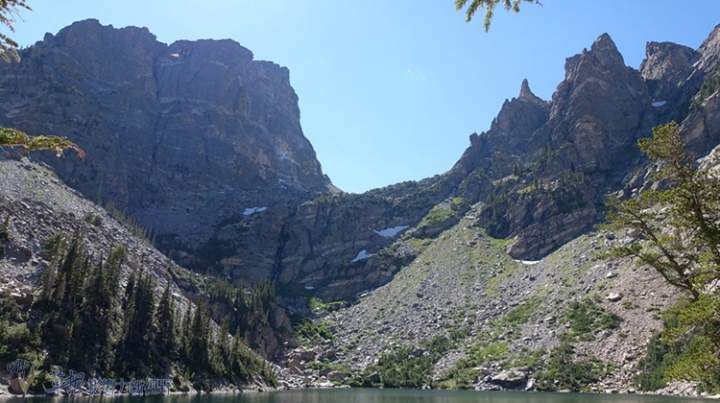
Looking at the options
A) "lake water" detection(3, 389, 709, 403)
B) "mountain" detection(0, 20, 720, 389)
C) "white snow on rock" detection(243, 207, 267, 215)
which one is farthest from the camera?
"white snow on rock" detection(243, 207, 267, 215)

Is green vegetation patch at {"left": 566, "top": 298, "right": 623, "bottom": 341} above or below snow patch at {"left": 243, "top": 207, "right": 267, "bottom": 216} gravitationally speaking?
below

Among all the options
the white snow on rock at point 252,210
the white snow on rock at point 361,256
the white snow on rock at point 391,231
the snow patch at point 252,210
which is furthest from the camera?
→ the white snow on rock at point 252,210

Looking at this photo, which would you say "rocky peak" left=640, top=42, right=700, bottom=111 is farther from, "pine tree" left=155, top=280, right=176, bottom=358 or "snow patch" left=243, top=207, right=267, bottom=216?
"pine tree" left=155, top=280, right=176, bottom=358

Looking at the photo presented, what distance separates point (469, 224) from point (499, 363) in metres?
75.4

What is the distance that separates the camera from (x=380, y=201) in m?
188

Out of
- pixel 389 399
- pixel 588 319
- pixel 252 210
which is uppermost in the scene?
pixel 252 210

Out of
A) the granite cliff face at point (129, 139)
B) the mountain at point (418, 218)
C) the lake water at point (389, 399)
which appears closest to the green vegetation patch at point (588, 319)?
the mountain at point (418, 218)

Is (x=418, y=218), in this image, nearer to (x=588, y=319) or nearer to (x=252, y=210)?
Answer: (x=252, y=210)

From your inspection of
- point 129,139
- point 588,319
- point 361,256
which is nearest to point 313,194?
point 361,256

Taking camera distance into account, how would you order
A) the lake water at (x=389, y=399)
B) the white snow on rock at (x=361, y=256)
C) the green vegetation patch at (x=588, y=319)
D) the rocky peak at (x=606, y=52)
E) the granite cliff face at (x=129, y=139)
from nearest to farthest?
the lake water at (x=389, y=399), the green vegetation patch at (x=588, y=319), the granite cliff face at (x=129, y=139), the white snow on rock at (x=361, y=256), the rocky peak at (x=606, y=52)

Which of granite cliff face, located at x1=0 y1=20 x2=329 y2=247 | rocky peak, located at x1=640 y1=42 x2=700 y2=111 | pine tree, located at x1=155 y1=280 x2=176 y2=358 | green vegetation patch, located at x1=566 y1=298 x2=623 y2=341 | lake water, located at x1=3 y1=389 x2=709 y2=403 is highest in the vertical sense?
rocky peak, located at x1=640 y1=42 x2=700 y2=111

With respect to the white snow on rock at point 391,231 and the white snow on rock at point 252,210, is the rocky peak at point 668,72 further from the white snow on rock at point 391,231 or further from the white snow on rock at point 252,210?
the white snow on rock at point 252,210

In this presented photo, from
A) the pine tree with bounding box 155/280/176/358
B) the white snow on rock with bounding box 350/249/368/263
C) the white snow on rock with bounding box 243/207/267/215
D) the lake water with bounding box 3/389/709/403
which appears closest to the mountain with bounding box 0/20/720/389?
the white snow on rock with bounding box 350/249/368/263

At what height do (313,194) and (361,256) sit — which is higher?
(313,194)
